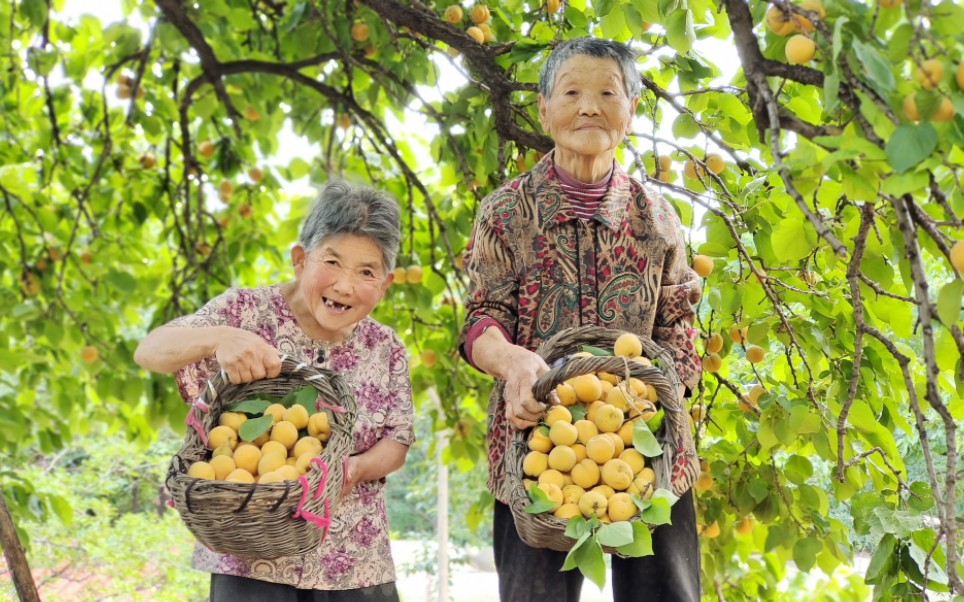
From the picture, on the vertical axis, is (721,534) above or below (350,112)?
below

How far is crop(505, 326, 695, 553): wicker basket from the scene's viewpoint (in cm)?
141

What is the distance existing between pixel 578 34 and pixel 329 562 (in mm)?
1376

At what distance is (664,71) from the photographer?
89.0 inches

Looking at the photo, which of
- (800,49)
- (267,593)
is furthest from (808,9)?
(267,593)

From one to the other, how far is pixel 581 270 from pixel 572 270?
0.05 ft

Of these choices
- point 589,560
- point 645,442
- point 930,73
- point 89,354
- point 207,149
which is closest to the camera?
point 930,73

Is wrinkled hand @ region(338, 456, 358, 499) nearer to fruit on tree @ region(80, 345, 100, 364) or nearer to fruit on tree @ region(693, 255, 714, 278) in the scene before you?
fruit on tree @ region(693, 255, 714, 278)

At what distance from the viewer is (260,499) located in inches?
55.0

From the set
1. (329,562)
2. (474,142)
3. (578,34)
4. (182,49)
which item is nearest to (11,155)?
(182,49)

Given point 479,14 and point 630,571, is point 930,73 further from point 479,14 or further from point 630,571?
point 479,14

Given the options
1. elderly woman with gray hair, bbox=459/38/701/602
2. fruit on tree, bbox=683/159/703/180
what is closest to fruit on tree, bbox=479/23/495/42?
fruit on tree, bbox=683/159/703/180

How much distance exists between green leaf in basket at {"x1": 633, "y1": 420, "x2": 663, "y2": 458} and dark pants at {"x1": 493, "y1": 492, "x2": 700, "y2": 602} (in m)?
0.30

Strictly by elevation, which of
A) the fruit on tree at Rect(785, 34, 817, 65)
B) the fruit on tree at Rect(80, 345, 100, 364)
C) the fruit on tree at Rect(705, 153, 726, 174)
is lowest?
the fruit on tree at Rect(785, 34, 817, 65)

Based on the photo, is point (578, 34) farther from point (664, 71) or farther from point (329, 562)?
point (329, 562)
